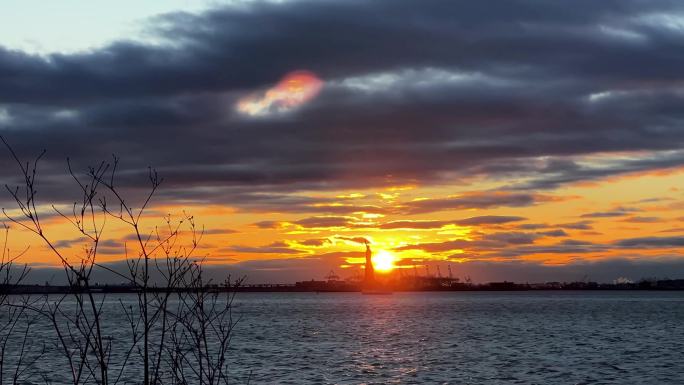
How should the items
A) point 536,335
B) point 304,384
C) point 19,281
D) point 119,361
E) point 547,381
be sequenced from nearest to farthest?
1. point 19,281
2. point 304,384
3. point 547,381
4. point 119,361
5. point 536,335

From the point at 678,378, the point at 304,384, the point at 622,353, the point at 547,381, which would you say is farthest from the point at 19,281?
the point at 622,353

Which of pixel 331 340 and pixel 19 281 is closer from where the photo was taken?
pixel 19 281

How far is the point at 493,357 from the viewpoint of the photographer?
79812 mm

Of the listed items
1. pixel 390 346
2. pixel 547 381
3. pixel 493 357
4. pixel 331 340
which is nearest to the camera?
pixel 547 381

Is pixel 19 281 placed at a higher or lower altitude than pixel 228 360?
higher

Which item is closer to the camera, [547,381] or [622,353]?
[547,381]

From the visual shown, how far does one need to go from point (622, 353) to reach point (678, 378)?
79.0 feet

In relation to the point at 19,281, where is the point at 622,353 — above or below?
below

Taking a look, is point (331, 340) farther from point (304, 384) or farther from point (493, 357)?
point (304, 384)

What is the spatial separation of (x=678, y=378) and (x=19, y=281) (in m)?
61.2

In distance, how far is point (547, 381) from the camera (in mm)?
62031

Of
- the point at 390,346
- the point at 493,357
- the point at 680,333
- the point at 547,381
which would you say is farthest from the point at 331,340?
the point at 680,333

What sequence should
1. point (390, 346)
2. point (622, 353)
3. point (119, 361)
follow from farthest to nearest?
point (390, 346)
point (622, 353)
point (119, 361)

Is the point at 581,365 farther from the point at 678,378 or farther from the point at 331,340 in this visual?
the point at 331,340
